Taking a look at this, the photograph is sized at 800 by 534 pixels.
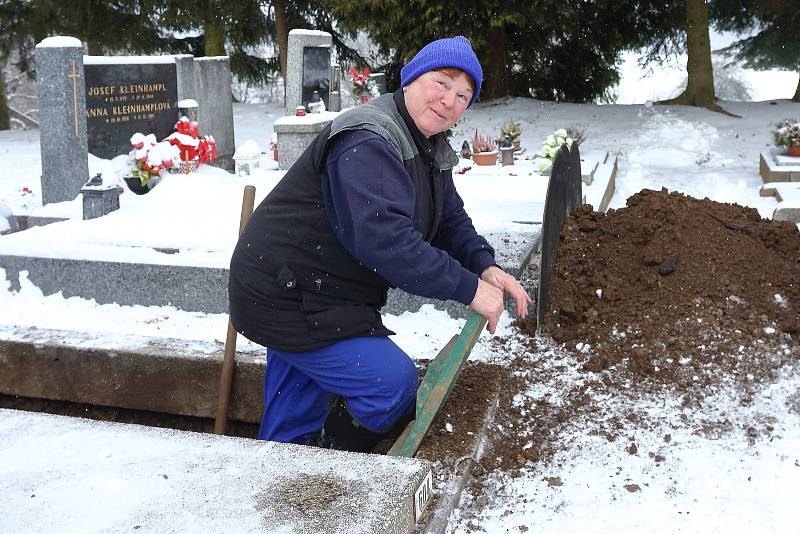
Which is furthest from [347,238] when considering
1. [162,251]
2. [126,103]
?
[126,103]

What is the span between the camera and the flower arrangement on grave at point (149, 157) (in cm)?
824

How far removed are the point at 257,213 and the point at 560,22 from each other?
12.3 metres

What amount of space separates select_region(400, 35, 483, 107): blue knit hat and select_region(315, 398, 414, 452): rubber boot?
1.11 metres

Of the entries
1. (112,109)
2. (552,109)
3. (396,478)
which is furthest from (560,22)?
(396,478)

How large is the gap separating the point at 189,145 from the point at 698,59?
985 centimetres

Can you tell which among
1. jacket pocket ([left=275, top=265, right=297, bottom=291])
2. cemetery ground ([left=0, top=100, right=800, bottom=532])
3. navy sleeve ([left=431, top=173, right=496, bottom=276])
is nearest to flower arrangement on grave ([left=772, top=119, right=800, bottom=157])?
cemetery ground ([left=0, top=100, right=800, bottom=532])

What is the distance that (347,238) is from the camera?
2457 millimetres

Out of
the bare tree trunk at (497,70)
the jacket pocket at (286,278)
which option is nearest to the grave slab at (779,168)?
the bare tree trunk at (497,70)

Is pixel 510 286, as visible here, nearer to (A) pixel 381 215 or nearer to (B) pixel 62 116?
(A) pixel 381 215

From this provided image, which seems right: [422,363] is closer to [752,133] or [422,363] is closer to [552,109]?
[752,133]

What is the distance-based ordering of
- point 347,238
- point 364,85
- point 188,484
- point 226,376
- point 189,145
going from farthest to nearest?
point 364,85, point 189,145, point 226,376, point 347,238, point 188,484

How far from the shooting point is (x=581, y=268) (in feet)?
13.3

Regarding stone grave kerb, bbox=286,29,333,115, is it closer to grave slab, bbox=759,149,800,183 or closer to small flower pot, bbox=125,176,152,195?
small flower pot, bbox=125,176,152,195

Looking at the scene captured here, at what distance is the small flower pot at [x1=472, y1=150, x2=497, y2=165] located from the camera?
33.0 ft
